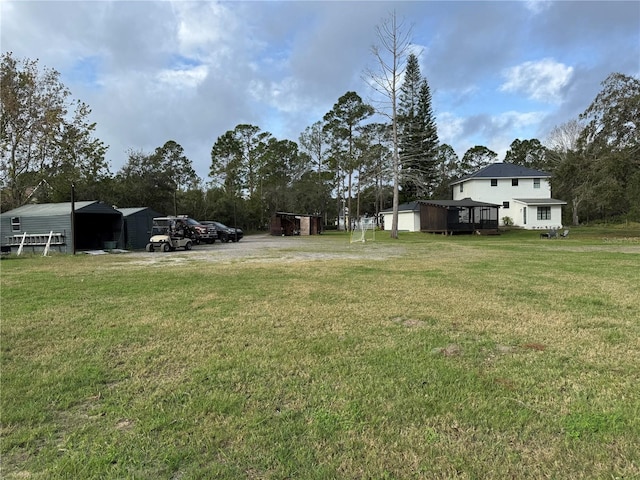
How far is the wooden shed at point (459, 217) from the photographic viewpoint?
3195 cm

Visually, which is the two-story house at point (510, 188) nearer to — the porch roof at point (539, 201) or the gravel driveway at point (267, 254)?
the porch roof at point (539, 201)

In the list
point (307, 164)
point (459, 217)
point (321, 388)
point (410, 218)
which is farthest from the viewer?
point (307, 164)

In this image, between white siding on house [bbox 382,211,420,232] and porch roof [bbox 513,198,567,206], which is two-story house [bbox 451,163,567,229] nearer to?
porch roof [bbox 513,198,567,206]

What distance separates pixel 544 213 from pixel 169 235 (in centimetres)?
3284

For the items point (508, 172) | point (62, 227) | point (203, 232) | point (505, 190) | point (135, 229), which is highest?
point (508, 172)

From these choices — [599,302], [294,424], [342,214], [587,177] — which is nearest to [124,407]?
[294,424]

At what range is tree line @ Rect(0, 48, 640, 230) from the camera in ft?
79.6

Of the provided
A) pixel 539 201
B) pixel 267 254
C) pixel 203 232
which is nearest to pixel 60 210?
pixel 203 232

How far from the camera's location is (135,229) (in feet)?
68.3

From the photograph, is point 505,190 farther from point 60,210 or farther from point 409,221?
point 60,210

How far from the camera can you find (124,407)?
284 centimetres

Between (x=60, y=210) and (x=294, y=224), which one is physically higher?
(x=60, y=210)

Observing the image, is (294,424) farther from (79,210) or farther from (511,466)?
(79,210)

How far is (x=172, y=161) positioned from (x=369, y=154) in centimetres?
2463
